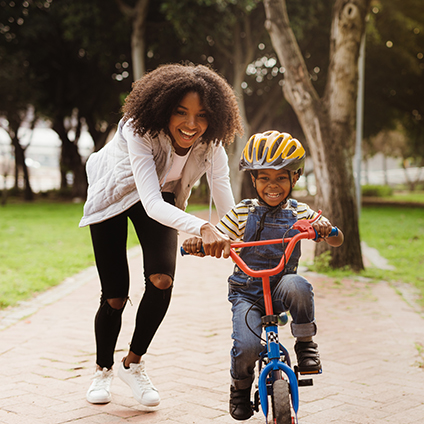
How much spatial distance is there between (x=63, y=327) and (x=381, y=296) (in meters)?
3.73

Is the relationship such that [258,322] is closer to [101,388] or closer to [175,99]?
[175,99]

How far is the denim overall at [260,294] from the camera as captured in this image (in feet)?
8.25

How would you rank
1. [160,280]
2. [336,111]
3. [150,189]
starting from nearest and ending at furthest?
[150,189] < [160,280] < [336,111]

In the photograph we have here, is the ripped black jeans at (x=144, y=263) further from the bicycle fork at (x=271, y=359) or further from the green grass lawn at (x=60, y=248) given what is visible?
the green grass lawn at (x=60, y=248)

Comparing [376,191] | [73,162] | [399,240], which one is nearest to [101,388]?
[399,240]

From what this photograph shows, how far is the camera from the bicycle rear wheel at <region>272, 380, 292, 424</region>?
2279 millimetres

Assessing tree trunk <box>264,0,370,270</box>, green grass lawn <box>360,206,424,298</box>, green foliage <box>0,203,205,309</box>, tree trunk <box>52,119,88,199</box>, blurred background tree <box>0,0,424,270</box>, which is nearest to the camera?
green foliage <box>0,203,205,309</box>

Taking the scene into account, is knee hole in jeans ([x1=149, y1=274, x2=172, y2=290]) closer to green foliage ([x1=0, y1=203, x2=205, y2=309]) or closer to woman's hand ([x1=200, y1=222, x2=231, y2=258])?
woman's hand ([x1=200, y1=222, x2=231, y2=258])

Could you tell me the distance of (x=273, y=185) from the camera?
106 inches

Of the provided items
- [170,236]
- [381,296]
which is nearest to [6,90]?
[381,296]

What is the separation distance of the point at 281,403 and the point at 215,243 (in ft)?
2.31

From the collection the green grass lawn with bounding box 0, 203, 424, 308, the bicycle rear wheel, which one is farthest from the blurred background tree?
the bicycle rear wheel

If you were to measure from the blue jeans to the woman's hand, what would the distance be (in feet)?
1.21

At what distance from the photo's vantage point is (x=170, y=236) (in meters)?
3.17
